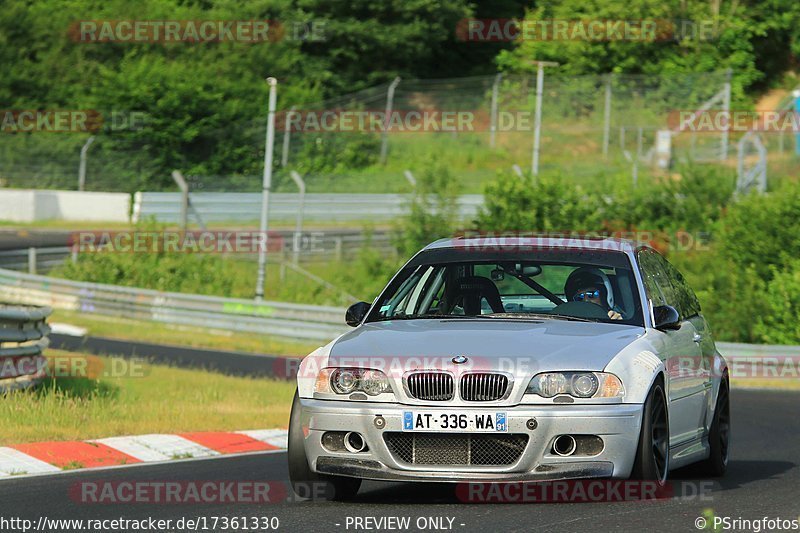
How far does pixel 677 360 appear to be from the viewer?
896cm

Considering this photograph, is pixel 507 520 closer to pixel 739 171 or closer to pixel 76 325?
pixel 76 325

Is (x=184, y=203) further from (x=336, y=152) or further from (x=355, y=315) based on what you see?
(x=355, y=315)

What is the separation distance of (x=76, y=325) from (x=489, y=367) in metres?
24.8

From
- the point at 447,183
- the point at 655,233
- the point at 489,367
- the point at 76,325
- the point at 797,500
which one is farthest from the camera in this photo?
the point at 447,183

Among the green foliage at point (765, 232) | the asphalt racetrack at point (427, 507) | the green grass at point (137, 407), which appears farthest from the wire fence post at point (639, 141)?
the asphalt racetrack at point (427, 507)

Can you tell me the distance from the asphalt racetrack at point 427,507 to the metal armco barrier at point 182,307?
18.2 m

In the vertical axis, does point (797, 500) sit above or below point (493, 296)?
below

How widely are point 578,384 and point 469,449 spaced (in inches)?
26.3

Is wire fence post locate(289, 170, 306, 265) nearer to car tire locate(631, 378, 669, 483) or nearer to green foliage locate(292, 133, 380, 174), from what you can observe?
green foliage locate(292, 133, 380, 174)

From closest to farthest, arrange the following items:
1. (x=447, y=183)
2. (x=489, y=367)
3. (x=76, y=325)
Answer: (x=489, y=367), (x=76, y=325), (x=447, y=183)

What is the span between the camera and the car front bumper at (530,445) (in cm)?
773

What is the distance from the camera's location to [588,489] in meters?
8.62

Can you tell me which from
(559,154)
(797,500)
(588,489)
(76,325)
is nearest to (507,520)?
(588,489)

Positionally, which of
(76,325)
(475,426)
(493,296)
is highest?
(493,296)
